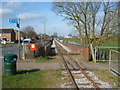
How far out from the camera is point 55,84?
602cm

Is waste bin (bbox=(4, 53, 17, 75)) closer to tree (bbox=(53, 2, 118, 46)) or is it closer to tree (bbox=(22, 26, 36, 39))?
tree (bbox=(53, 2, 118, 46))

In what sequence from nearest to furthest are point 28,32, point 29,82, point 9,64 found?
point 29,82 → point 9,64 → point 28,32

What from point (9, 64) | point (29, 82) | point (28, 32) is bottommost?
point (29, 82)

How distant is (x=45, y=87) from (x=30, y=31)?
70757 mm

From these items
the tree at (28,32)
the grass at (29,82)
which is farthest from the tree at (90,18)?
the tree at (28,32)

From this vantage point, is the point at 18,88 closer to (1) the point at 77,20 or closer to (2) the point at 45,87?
(2) the point at 45,87

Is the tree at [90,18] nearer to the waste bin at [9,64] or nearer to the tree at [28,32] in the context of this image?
the waste bin at [9,64]

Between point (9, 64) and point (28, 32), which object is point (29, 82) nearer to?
point (9, 64)

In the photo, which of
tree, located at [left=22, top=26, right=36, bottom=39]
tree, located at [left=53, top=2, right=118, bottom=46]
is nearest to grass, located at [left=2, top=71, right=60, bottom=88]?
tree, located at [left=53, top=2, right=118, bottom=46]

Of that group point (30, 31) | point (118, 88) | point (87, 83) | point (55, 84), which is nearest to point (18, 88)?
point (55, 84)

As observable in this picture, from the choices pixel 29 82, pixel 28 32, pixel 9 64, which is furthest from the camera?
pixel 28 32

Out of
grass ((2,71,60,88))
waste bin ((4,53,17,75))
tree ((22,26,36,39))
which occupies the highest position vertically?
tree ((22,26,36,39))

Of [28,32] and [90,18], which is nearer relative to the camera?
[90,18]

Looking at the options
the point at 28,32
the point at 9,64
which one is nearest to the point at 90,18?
the point at 9,64
